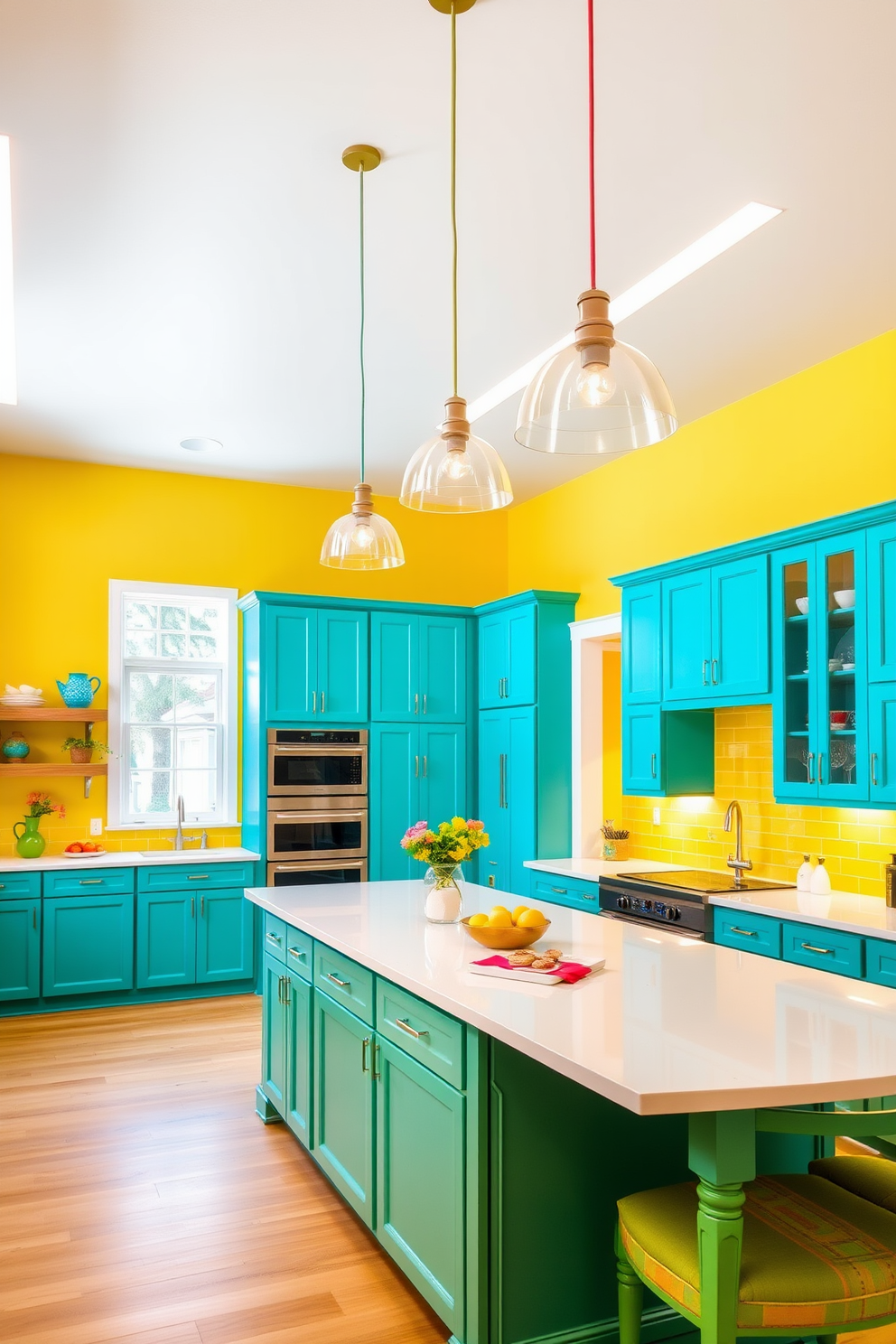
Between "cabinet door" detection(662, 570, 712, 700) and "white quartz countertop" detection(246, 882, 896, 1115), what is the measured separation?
187 cm

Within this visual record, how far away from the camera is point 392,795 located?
688 centimetres

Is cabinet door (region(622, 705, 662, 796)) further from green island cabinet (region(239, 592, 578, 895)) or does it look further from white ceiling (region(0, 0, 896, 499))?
white ceiling (region(0, 0, 896, 499))

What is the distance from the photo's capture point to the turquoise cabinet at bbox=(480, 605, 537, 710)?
6543 millimetres

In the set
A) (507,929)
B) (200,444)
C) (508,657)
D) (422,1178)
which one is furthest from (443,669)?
(422,1178)

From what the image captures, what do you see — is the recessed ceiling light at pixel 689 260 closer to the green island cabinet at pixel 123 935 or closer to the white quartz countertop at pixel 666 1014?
the white quartz countertop at pixel 666 1014

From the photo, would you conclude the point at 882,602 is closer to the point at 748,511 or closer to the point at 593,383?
the point at 748,511

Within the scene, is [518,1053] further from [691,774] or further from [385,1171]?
[691,774]

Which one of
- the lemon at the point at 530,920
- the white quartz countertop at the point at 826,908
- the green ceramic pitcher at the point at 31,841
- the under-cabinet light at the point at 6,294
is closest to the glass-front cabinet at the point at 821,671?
the white quartz countertop at the point at 826,908

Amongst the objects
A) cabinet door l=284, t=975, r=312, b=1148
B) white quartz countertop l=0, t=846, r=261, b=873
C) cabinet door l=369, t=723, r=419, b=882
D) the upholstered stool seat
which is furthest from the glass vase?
cabinet door l=369, t=723, r=419, b=882

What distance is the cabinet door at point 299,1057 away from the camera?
3.64 meters

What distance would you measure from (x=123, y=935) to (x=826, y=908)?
13.3 feet

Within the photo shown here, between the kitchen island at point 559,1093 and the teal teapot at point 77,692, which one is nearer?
the kitchen island at point 559,1093

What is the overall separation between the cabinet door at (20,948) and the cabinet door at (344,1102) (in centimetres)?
303

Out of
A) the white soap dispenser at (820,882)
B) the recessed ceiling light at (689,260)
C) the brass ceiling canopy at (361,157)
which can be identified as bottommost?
the white soap dispenser at (820,882)
